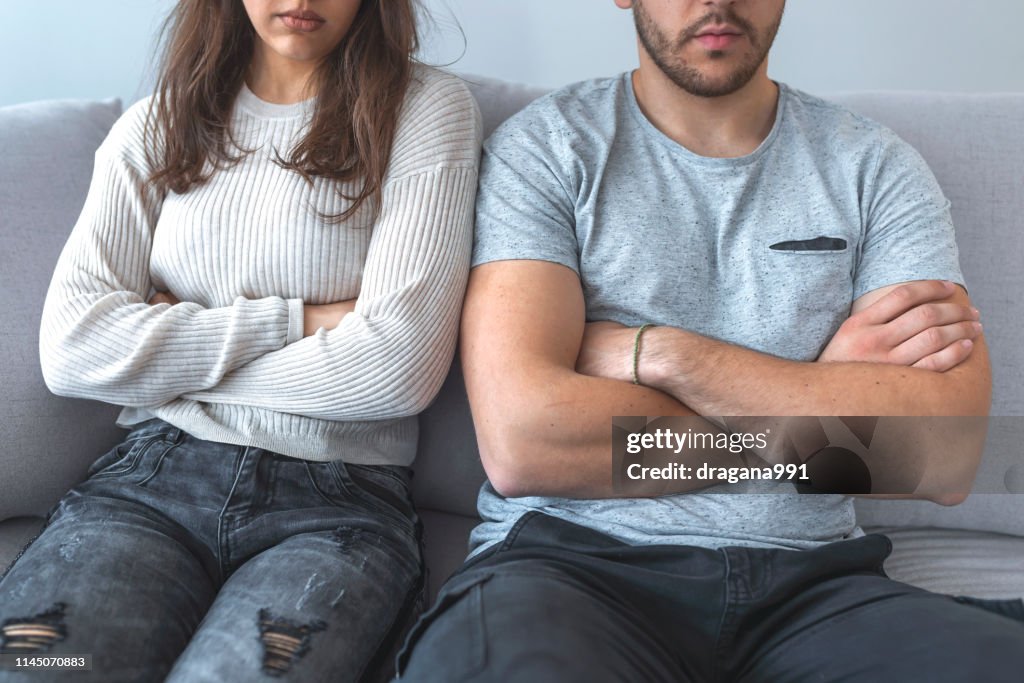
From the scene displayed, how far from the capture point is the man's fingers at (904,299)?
1.34m

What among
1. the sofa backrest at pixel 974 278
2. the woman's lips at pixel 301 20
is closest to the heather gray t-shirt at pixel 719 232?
the sofa backrest at pixel 974 278

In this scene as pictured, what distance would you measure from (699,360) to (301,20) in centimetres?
77

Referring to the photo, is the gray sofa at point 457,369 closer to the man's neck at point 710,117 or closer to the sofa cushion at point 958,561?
the sofa cushion at point 958,561

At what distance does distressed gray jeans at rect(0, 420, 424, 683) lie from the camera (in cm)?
115

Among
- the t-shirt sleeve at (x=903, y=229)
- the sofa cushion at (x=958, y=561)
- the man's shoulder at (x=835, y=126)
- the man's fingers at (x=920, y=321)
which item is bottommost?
the sofa cushion at (x=958, y=561)

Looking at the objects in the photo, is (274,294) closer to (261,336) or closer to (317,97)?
(261,336)

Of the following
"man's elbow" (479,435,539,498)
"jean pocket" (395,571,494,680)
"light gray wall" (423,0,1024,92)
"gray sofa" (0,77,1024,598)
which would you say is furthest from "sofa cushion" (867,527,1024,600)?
"light gray wall" (423,0,1024,92)

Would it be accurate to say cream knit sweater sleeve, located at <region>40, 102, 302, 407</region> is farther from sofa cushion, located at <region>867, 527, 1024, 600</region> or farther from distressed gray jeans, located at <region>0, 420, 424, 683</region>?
sofa cushion, located at <region>867, 527, 1024, 600</region>

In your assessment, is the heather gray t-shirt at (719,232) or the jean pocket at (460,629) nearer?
the jean pocket at (460,629)

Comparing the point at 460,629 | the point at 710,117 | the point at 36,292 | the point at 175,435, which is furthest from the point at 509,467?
the point at 36,292

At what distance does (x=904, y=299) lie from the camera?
1.34 m

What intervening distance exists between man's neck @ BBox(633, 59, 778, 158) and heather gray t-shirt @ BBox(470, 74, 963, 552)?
0.03 metres

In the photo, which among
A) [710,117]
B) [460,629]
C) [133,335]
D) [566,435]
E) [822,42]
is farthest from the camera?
[822,42]

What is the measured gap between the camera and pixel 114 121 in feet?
5.94
